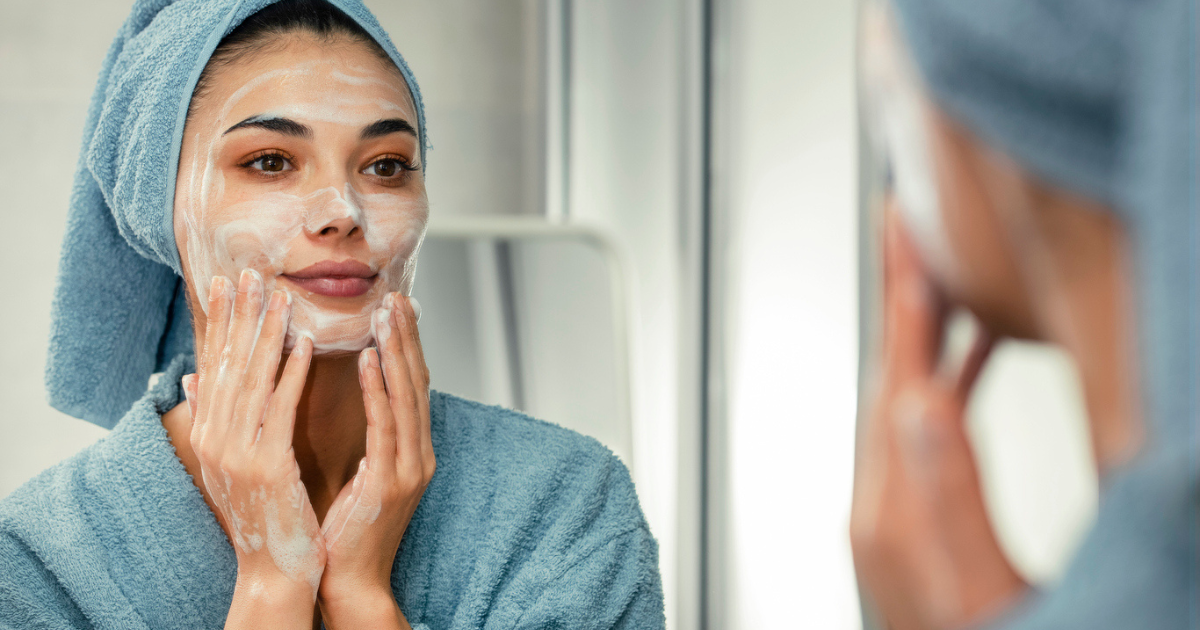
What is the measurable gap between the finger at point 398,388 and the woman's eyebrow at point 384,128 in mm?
132

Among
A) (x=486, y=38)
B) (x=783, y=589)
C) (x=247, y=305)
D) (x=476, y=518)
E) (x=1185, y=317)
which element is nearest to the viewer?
(x=1185, y=317)

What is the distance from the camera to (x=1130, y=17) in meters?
0.18

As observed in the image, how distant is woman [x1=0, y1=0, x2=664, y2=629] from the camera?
0.58m

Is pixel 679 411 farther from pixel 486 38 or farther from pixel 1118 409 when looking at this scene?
pixel 1118 409

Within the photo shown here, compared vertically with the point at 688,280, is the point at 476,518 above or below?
below

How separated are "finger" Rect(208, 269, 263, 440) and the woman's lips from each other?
0.03 metres

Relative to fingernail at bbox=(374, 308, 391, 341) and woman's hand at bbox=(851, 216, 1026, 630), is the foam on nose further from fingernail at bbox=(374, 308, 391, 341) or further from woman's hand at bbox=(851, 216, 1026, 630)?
woman's hand at bbox=(851, 216, 1026, 630)

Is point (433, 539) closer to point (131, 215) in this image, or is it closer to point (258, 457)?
point (258, 457)

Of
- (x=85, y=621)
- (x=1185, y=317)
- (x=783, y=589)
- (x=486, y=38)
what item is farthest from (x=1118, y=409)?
(x=486, y=38)

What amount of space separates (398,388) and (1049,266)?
499mm

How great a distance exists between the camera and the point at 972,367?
267 mm

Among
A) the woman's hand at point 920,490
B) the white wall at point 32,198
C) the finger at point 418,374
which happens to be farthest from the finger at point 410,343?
the white wall at point 32,198

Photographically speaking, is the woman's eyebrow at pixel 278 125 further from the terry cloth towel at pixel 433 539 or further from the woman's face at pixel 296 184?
the terry cloth towel at pixel 433 539

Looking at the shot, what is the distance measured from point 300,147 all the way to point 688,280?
0.72 meters
